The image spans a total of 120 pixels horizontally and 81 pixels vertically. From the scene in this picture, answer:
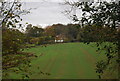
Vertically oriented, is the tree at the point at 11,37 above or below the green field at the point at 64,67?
above

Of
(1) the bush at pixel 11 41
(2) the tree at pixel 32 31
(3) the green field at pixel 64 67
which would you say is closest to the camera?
(1) the bush at pixel 11 41

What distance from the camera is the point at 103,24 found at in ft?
9.43

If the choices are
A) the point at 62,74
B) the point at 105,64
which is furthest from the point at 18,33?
the point at 62,74

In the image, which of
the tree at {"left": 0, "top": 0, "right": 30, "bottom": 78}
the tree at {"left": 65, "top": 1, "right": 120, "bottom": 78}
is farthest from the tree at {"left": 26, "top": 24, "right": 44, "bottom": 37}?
the tree at {"left": 65, "top": 1, "right": 120, "bottom": 78}

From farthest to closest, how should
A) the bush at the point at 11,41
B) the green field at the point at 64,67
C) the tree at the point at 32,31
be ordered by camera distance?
the green field at the point at 64,67, the tree at the point at 32,31, the bush at the point at 11,41

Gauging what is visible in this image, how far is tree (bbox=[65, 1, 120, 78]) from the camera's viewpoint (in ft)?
9.10

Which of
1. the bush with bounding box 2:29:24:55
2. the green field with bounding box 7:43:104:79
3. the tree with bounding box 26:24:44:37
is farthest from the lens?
the green field with bounding box 7:43:104:79

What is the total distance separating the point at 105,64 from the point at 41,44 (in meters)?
1.32

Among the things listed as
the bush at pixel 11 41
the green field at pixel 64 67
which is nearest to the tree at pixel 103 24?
the green field at pixel 64 67

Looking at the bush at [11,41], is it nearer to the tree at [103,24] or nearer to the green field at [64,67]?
the green field at [64,67]

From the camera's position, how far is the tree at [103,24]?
9.10ft

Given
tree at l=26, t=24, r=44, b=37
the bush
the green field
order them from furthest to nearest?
1. the green field
2. tree at l=26, t=24, r=44, b=37
3. the bush

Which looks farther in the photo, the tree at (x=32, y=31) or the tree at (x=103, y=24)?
the tree at (x=32, y=31)

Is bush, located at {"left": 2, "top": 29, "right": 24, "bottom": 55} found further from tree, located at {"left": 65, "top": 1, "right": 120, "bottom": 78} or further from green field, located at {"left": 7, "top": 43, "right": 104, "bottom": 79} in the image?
tree, located at {"left": 65, "top": 1, "right": 120, "bottom": 78}
